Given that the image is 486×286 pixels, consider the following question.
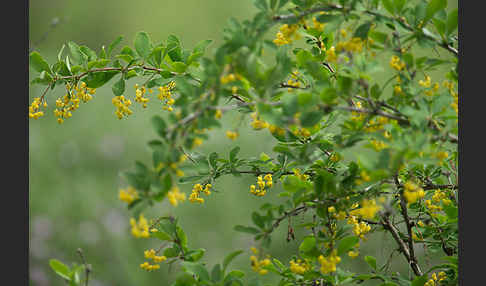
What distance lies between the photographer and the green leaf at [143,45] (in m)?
0.80

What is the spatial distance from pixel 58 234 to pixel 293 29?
5.51ft

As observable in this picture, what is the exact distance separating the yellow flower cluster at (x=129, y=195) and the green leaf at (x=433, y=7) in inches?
17.3

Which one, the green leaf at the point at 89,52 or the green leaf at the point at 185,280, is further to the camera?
the green leaf at the point at 89,52

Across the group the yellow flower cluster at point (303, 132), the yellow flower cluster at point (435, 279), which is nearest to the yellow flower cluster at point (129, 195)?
the yellow flower cluster at point (303, 132)

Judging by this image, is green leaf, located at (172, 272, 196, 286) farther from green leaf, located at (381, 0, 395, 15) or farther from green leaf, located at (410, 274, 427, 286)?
green leaf, located at (381, 0, 395, 15)

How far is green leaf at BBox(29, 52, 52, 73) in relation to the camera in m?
0.77

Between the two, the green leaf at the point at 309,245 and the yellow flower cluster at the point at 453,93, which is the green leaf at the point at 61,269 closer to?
the green leaf at the point at 309,245

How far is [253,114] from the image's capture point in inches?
25.1

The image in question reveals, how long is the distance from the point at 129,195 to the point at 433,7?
456 mm

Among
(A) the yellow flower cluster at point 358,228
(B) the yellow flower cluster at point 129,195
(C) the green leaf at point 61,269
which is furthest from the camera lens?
(A) the yellow flower cluster at point 358,228

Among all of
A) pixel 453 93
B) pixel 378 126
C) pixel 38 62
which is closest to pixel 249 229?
pixel 378 126

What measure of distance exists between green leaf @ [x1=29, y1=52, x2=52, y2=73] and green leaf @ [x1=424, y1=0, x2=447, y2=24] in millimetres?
577

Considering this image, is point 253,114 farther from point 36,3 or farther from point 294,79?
point 36,3

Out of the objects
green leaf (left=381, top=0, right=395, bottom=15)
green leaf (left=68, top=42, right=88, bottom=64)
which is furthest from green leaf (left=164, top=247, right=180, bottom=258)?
green leaf (left=381, top=0, right=395, bottom=15)
